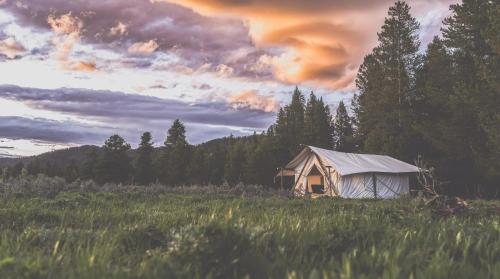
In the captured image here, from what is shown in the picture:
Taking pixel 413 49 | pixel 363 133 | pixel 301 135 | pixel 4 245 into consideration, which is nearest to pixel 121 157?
pixel 301 135

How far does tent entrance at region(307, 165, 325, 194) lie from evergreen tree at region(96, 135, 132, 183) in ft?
126

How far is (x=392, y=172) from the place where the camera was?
127 feet

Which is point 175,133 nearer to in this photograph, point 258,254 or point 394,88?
point 394,88

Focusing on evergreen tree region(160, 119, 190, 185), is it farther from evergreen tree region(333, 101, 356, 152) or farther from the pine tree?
evergreen tree region(333, 101, 356, 152)

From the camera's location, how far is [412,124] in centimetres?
4956

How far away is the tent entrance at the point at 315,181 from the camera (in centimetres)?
4012

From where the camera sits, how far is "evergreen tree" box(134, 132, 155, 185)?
234 ft

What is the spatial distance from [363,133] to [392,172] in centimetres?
2711

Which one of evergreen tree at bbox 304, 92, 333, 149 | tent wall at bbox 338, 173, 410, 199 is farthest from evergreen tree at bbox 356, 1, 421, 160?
evergreen tree at bbox 304, 92, 333, 149

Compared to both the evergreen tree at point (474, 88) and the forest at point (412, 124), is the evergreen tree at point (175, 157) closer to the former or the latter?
the forest at point (412, 124)

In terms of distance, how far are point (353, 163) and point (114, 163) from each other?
1805 inches

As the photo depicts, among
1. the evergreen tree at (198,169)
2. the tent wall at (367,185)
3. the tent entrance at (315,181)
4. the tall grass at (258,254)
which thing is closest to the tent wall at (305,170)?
the tent entrance at (315,181)

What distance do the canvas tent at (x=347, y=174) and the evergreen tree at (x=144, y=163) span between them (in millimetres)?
35155

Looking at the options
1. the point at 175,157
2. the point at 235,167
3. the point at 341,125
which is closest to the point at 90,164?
the point at 175,157
